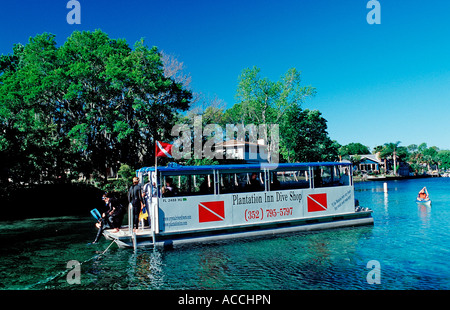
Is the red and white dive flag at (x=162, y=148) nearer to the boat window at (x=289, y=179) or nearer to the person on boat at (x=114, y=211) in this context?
the person on boat at (x=114, y=211)

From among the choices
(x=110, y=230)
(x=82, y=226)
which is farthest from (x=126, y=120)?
(x=110, y=230)

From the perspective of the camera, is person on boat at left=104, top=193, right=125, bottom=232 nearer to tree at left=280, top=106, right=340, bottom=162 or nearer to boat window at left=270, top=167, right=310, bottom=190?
boat window at left=270, top=167, right=310, bottom=190

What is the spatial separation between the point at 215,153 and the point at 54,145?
2129 centimetres

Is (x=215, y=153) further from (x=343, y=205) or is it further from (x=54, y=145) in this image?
(x=343, y=205)

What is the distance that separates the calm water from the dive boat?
22.1 inches

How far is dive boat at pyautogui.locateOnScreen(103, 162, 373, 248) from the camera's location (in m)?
13.6

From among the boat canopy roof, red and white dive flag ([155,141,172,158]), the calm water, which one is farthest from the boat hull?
red and white dive flag ([155,141,172,158])

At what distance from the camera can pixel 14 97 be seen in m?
31.9

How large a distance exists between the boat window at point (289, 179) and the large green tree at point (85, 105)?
20254 millimetres

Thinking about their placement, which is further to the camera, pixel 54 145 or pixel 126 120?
pixel 126 120
